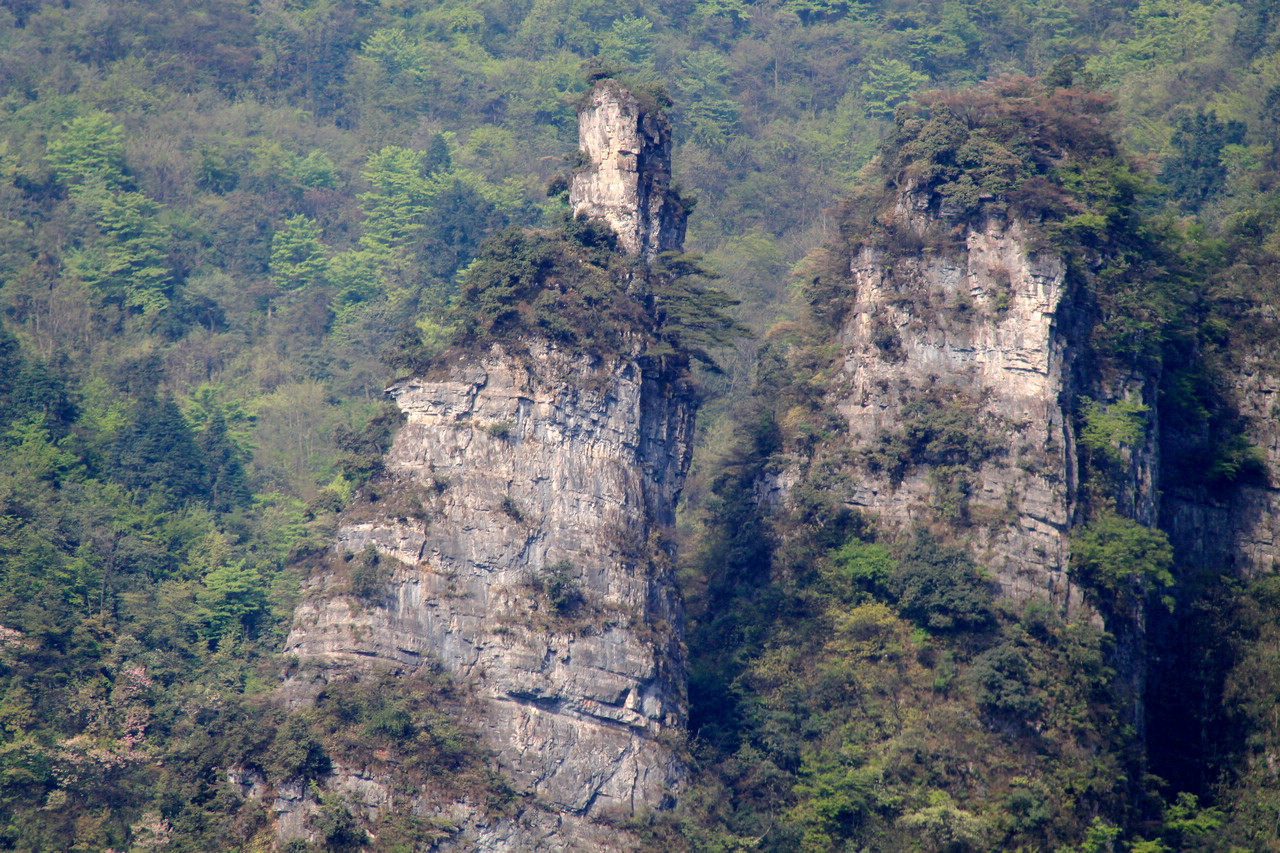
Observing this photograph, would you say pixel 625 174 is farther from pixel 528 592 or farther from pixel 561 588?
pixel 528 592

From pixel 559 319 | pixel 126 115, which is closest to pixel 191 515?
pixel 559 319

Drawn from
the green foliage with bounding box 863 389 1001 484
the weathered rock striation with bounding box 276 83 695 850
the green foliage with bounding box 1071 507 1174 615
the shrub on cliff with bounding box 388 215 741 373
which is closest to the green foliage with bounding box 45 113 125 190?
the shrub on cliff with bounding box 388 215 741 373

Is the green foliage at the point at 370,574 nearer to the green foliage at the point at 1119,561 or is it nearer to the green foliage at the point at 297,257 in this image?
the green foliage at the point at 1119,561

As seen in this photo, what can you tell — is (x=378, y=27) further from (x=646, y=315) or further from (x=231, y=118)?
(x=646, y=315)

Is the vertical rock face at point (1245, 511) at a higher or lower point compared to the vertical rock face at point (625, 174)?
lower

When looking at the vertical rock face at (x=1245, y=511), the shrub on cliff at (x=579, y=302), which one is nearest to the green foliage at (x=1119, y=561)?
the vertical rock face at (x=1245, y=511)

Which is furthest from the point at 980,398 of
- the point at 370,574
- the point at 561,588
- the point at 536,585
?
the point at 370,574
